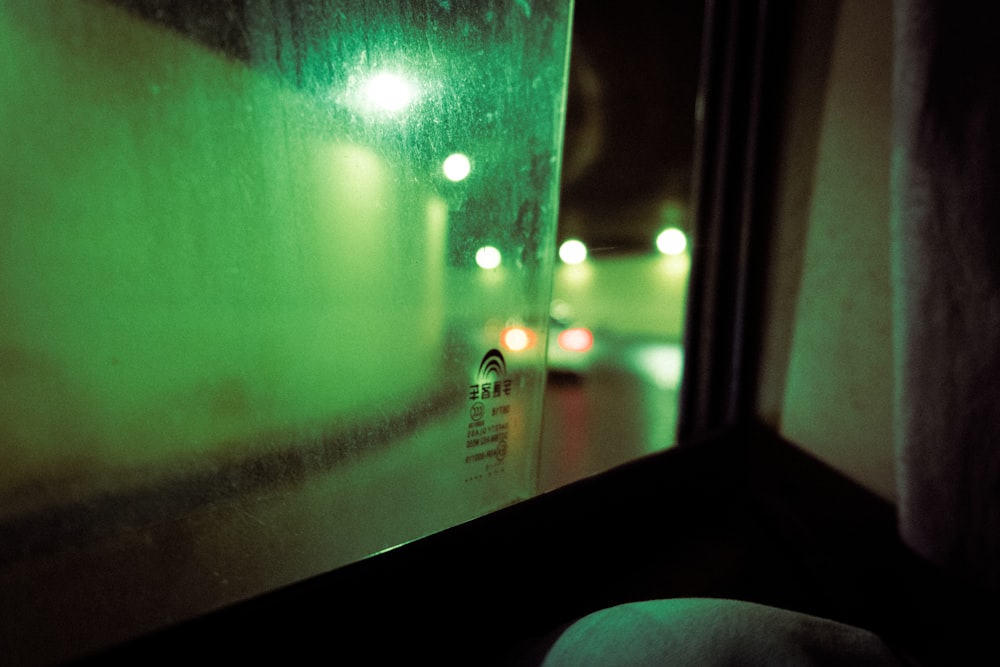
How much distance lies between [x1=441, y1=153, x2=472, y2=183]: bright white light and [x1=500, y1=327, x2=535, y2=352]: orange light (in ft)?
0.84

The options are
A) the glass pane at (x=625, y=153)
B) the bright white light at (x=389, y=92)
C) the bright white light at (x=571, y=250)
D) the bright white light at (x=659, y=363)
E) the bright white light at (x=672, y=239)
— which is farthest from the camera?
the bright white light at (x=659, y=363)

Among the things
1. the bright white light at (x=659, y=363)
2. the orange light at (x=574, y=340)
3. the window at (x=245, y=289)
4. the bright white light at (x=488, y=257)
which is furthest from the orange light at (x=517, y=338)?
the orange light at (x=574, y=340)

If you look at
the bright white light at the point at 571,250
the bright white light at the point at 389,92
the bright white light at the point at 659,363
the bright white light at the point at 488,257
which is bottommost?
the bright white light at the point at 659,363

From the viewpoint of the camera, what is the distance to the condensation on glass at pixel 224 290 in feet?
1.76

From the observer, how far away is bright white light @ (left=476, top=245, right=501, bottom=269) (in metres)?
0.80

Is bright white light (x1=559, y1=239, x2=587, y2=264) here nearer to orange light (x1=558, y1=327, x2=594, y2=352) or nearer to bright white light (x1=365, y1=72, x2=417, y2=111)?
bright white light (x1=365, y1=72, x2=417, y2=111)

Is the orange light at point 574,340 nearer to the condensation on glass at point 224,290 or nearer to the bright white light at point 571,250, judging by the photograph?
the bright white light at point 571,250

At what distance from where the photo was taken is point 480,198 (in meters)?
0.78

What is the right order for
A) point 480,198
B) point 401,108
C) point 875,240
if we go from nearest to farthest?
point 401,108 → point 480,198 → point 875,240

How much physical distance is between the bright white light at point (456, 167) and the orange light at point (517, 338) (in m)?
0.26

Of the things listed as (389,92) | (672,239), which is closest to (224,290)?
(389,92)

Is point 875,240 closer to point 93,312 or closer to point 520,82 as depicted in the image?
point 520,82

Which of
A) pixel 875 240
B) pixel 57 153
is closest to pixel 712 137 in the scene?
pixel 875 240

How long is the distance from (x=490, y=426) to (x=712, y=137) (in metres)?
0.89
